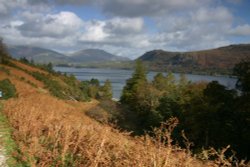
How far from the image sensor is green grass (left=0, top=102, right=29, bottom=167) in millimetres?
7641

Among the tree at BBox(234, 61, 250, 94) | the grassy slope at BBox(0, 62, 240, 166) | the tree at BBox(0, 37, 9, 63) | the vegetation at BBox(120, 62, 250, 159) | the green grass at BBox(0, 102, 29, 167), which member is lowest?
the vegetation at BBox(120, 62, 250, 159)

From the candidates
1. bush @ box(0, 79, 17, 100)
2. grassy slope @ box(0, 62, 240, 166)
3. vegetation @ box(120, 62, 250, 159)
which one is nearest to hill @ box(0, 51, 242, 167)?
grassy slope @ box(0, 62, 240, 166)

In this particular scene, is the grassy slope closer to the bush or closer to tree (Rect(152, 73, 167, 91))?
the bush

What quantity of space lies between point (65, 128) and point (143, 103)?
1847 inches

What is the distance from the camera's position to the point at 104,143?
8.01 m

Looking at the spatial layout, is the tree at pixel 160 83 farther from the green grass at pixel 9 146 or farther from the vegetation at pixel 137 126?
the green grass at pixel 9 146

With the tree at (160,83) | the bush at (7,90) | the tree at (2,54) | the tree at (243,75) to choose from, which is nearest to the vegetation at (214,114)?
the tree at (243,75)

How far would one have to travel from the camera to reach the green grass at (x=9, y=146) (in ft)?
25.1

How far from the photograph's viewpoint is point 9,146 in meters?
8.98

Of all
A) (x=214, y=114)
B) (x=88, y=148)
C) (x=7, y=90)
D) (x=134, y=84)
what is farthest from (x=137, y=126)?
(x=88, y=148)

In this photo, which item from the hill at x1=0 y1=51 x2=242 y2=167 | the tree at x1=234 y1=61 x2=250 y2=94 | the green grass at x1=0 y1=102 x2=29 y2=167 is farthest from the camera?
the tree at x1=234 y1=61 x2=250 y2=94

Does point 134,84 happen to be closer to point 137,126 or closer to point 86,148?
point 137,126

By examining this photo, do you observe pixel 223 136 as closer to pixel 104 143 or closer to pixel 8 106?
pixel 8 106

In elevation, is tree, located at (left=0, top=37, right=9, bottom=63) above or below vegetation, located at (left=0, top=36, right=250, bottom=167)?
above
